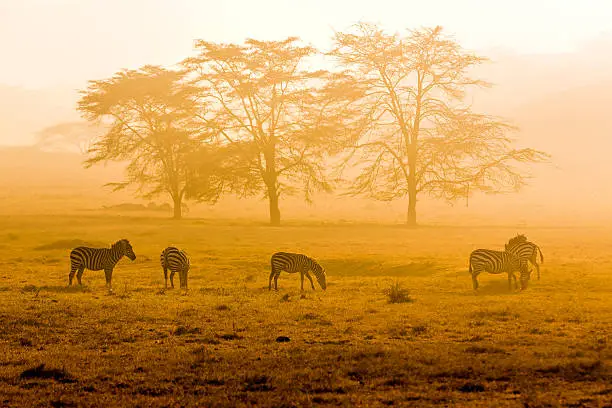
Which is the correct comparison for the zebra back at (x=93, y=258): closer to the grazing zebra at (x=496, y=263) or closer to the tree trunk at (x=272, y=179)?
the grazing zebra at (x=496, y=263)

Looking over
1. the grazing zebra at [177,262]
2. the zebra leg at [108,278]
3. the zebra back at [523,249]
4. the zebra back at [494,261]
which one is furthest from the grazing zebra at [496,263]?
the zebra leg at [108,278]

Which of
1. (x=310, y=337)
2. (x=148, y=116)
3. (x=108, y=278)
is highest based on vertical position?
(x=148, y=116)

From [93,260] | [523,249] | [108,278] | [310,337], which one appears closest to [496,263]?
[523,249]

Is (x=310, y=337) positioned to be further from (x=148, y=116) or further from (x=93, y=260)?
(x=148, y=116)

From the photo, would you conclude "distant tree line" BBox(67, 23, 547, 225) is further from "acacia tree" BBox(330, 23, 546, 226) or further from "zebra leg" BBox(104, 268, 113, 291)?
"zebra leg" BBox(104, 268, 113, 291)

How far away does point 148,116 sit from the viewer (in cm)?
6462

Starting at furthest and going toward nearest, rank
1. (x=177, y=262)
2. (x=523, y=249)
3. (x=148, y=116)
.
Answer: (x=148, y=116) → (x=523, y=249) → (x=177, y=262)

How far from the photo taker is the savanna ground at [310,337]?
10531 millimetres

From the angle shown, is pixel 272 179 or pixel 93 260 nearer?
pixel 93 260

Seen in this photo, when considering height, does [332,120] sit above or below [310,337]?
above

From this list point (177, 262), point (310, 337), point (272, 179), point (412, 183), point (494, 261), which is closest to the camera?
point (310, 337)

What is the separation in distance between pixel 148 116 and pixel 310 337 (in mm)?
53264

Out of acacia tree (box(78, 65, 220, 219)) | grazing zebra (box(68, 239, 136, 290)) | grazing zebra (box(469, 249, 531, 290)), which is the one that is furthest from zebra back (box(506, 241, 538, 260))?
acacia tree (box(78, 65, 220, 219))

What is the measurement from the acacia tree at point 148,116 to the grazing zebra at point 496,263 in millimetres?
40259
